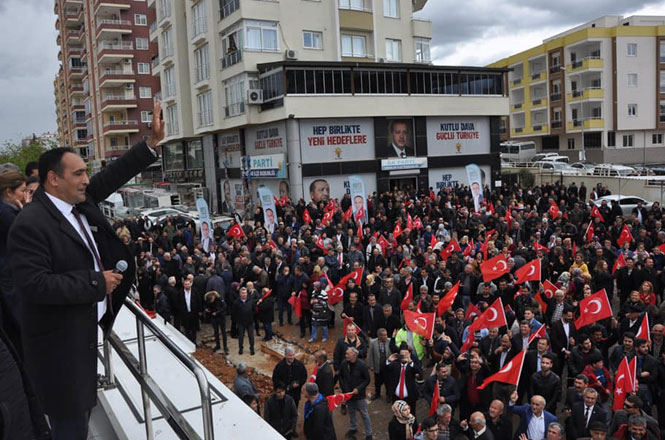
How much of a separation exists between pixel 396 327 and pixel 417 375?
2.27 m

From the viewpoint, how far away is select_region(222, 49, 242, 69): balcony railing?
33188 mm

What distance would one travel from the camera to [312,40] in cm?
3544

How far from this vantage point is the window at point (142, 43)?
65.2m

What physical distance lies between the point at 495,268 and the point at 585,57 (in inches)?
1985

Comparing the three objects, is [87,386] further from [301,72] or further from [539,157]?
[539,157]

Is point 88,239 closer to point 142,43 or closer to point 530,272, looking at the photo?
point 530,272

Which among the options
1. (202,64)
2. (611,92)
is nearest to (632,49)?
(611,92)

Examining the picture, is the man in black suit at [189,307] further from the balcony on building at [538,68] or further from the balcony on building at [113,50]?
the balcony on building at [113,50]

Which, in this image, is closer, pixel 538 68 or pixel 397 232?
pixel 397 232

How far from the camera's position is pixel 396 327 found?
37.4ft

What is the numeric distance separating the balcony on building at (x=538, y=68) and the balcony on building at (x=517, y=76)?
3.93 ft

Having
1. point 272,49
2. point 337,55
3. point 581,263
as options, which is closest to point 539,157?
point 337,55

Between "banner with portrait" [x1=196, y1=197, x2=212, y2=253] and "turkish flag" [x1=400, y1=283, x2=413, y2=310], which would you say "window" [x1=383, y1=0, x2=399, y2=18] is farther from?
"turkish flag" [x1=400, y1=283, x2=413, y2=310]

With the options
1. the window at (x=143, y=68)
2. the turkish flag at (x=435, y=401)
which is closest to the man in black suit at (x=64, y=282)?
the turkish flag at (x=435, y=401)
